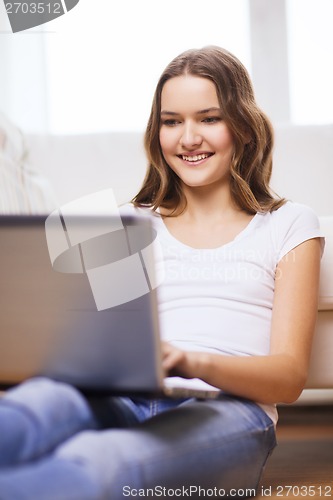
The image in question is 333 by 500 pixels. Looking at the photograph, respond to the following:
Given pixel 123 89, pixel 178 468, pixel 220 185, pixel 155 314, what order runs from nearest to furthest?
pixel 155 314
pixel 178 468
pixel 220 185
pixel 123 89

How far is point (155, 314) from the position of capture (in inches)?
30.1

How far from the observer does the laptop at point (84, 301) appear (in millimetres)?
754

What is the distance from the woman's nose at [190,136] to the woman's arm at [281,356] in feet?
0.84

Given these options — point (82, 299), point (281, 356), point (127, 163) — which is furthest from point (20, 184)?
point (82, 299)

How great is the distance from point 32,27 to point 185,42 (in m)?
0.67

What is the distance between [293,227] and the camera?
3.98ft

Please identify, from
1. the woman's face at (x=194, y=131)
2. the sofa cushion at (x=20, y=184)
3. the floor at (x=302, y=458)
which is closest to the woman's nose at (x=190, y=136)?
the woman's face at (x=194, y=131)

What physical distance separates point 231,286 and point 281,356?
17 centimetres

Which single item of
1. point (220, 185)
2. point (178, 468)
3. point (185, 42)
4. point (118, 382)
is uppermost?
point (185, 42)

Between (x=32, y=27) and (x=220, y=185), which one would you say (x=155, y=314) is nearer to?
(x=220, y=185)

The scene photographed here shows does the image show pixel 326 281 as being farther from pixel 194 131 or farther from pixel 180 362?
pixel 180 362

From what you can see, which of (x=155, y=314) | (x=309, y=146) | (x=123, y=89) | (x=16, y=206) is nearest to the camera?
(x=155, y=314)

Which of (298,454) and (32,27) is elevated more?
(32,27)

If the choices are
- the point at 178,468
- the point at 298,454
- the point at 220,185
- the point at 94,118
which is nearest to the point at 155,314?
the point at 178,468
